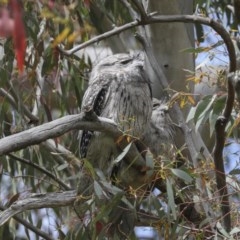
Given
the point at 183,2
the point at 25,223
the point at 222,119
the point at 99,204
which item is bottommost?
the point at 25,223

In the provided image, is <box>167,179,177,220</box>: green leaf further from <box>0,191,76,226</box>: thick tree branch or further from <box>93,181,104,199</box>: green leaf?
<box>0,191,76,226</box>: thick tree branch

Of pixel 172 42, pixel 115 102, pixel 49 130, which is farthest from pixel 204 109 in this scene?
pixel 172 42

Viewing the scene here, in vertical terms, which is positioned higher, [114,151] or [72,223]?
[114,151]

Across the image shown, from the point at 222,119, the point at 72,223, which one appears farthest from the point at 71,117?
the point at 72,223

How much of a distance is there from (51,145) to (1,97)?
0.42 m

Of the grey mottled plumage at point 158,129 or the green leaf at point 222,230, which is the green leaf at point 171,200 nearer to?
the green leaf at point 222,230

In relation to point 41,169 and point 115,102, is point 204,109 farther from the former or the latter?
point 41,169

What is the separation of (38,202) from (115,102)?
0.80 meters

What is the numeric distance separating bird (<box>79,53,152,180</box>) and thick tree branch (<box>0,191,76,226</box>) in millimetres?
422

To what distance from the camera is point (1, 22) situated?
31.2 inches

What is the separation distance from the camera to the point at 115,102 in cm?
308

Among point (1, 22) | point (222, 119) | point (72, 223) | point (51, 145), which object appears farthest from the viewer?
point (51, 145)

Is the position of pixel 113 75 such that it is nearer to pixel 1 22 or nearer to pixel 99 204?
pixel 99 204

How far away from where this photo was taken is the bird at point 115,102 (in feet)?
9.86
